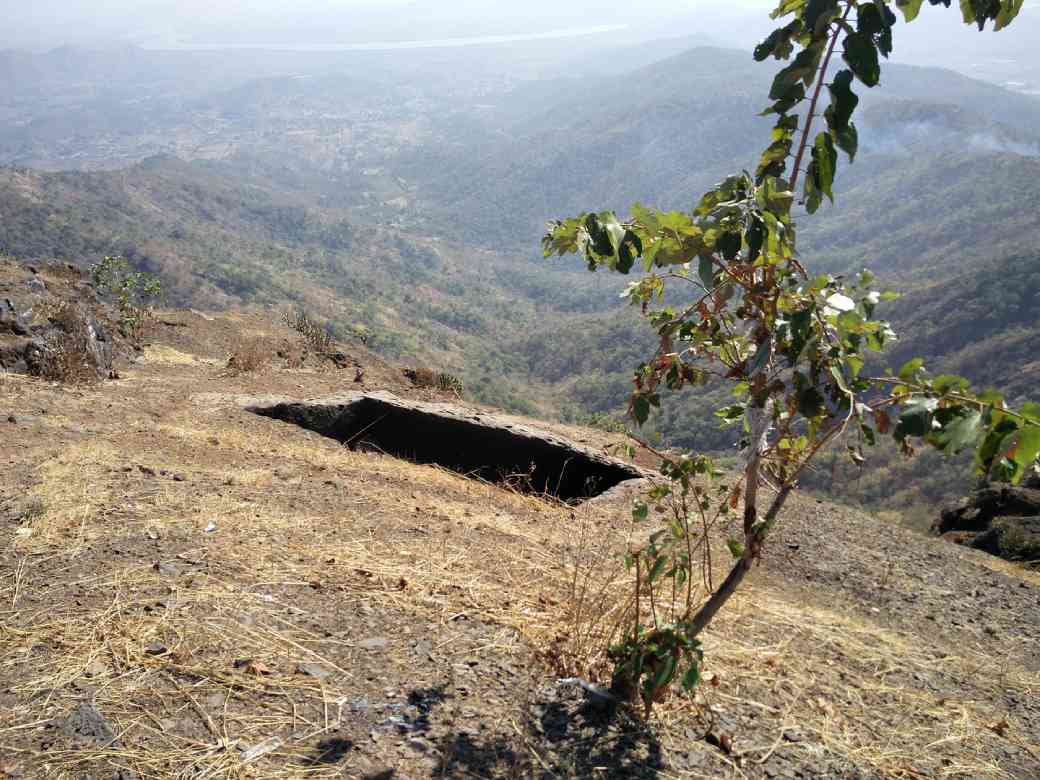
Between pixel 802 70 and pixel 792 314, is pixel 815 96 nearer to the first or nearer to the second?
pixel 802 70

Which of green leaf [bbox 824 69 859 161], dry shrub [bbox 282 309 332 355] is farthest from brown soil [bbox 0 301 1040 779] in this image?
dry shrub [bbox 282 309 332 355]

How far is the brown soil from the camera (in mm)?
2354

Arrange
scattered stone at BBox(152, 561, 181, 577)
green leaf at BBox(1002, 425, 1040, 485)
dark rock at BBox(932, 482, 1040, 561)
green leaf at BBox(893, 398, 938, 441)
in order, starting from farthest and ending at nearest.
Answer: dark rock at BBox(932, 482, 1040, 561)
scattered stone at BBox(152, 561, 181, 577)
green leaf at BBox(893, 398, 938, 441)
green leaf at BBox(1002, 425, 1040, 485)

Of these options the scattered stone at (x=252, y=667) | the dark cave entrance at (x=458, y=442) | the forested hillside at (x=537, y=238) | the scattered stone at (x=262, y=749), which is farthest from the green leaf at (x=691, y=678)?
the forested hillside at (x=537, y=238)

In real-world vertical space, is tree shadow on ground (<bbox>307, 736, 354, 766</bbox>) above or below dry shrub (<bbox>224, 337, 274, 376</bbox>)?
above

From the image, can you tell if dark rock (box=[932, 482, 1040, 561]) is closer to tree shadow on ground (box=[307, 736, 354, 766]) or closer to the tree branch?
the tree branch

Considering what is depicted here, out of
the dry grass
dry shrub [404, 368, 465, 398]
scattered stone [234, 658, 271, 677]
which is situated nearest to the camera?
scattered stone [234, 658, 271, 677]

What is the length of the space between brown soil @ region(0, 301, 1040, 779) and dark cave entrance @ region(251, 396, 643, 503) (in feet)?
4.38

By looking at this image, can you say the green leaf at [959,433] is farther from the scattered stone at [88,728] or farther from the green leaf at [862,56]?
the scattered stone at [88,728]

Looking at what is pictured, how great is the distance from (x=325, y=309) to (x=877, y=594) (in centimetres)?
7301

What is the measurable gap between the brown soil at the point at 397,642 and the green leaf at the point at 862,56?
2.14m

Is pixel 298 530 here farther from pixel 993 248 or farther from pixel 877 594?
pixel 993 248

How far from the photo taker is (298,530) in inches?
162

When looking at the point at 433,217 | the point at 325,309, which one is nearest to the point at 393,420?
the point at 325,309
